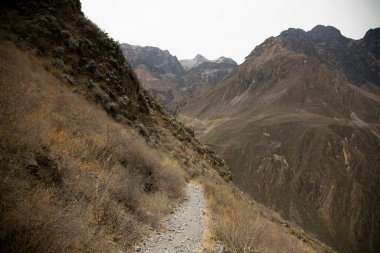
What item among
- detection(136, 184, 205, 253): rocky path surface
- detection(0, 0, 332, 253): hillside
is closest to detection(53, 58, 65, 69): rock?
detection(0, 0, 332, 253): hillside

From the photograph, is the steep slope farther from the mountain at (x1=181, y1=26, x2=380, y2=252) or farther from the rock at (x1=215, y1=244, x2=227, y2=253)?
the mountain at (x1=181, y1=26, x2=380, y2=252)

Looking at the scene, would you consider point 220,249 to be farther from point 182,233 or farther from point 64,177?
point 64,177

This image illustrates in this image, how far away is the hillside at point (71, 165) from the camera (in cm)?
473

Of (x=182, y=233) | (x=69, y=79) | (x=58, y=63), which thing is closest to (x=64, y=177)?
(x=182, y=233)

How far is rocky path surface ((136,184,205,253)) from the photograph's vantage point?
24.3ft

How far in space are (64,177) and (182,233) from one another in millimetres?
3779

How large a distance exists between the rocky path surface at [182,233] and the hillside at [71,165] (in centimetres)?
25

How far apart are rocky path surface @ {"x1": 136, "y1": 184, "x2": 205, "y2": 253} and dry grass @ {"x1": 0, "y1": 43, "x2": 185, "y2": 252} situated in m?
0.39

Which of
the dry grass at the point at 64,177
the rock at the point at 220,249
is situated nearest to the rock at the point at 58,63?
the dry grass at the point at 64,177

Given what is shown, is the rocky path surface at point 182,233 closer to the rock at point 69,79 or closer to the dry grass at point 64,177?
the dry grass at point 64,177

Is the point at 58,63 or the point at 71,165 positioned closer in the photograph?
the point at 71,165

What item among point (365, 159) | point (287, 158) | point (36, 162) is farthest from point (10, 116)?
point (365, 159)

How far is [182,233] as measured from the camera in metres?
8.88

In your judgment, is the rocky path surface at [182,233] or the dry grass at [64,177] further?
the rocky path surface at [182,233]
